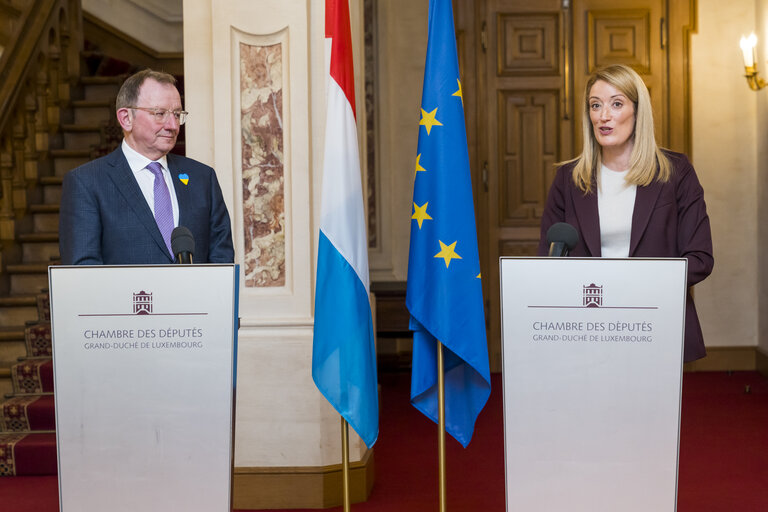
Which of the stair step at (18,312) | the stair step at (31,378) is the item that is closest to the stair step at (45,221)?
the stair step at (18,312)

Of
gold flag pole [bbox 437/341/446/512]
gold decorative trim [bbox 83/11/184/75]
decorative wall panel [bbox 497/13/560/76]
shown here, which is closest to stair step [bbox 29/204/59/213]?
gold decorative trim [bbox 83/11/184/75]

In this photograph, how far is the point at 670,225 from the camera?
2797 mm

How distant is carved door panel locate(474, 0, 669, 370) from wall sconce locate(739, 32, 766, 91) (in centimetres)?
70

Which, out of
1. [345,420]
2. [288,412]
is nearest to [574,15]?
[288,412]

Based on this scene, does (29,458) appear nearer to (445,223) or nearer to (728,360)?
(445,223)

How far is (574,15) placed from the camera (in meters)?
7.23

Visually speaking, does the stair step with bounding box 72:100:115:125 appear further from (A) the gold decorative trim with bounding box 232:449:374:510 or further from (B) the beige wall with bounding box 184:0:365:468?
(A) the gold decorative trim with bounding box 232:449:374:510

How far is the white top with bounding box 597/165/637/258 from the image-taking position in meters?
2.83

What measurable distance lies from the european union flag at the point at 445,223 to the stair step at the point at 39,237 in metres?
3.83

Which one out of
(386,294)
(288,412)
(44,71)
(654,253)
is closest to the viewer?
(654,253)

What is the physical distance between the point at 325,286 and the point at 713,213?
533cm

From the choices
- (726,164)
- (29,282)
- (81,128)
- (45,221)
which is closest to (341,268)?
(29,282)

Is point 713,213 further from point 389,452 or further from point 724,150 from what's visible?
point 389,452

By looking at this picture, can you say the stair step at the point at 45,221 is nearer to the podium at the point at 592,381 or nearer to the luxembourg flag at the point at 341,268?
the luxembourg flag at the point at 341,268
